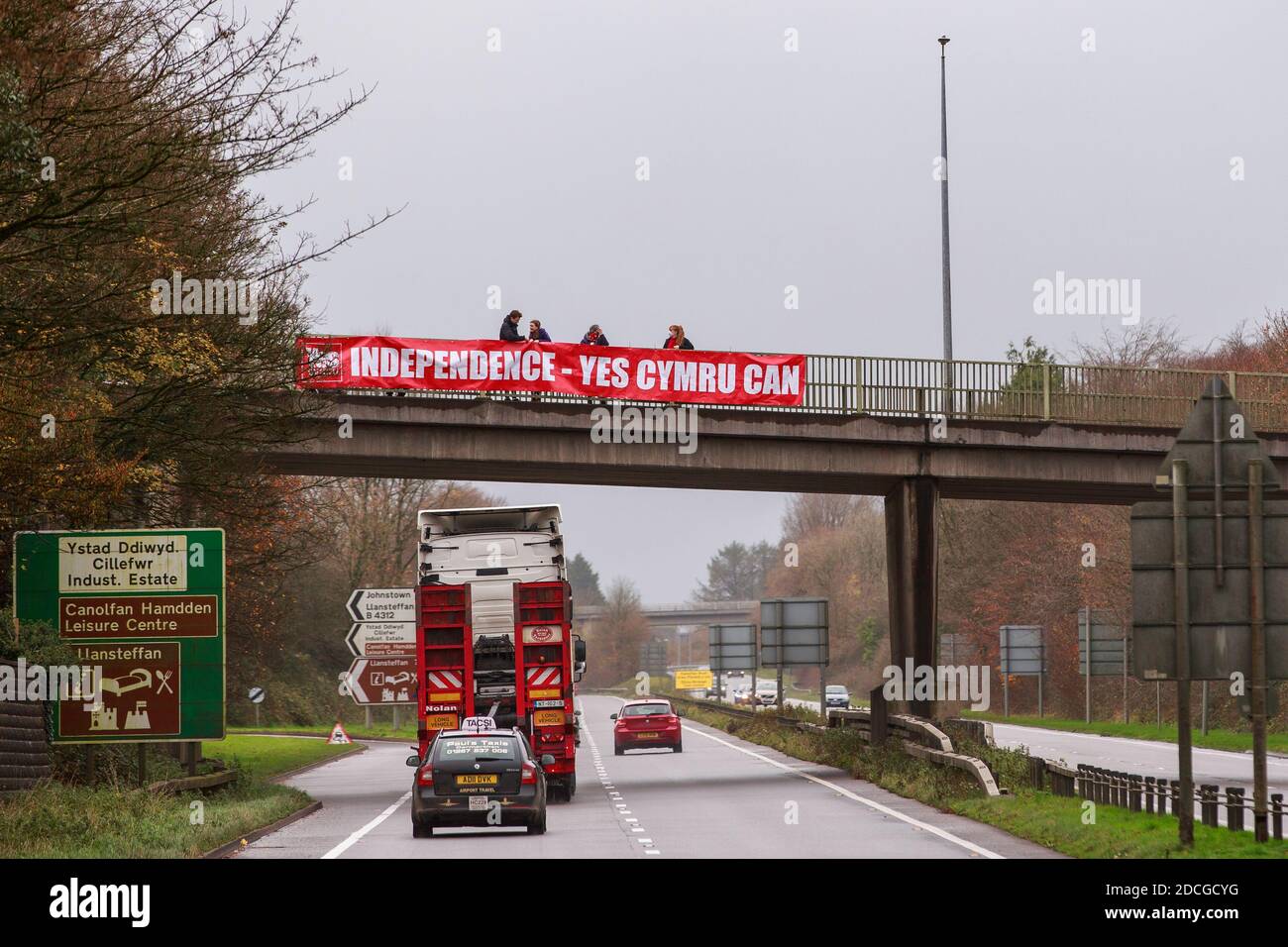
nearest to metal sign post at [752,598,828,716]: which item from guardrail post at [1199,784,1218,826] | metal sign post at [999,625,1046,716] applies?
metal sign post at [999,625,1046,716]

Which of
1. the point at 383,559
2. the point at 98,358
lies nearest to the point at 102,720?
the point at 98,358

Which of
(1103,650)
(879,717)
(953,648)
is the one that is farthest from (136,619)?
(953,648)

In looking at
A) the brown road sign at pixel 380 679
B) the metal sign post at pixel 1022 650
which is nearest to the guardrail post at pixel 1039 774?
the brown road sign at pixel 380 679

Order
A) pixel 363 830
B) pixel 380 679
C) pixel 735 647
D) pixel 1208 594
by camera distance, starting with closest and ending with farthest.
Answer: pixel 1208 594
pixel 363 830
pixel 380 679
pixel 735 647

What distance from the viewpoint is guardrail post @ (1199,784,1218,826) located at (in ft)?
64.6

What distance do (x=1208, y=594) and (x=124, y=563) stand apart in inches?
605

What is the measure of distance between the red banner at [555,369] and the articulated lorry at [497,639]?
674 centimetres

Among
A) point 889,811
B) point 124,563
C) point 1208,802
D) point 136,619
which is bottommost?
point 889,811

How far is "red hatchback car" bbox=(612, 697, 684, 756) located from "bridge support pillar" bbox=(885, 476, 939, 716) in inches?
552

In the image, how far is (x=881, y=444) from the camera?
3962 centimetres

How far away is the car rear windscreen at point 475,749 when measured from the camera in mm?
23328

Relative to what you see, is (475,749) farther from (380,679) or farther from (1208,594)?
(380,679)

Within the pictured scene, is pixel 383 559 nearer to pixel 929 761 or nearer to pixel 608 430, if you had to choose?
pixel 608 430

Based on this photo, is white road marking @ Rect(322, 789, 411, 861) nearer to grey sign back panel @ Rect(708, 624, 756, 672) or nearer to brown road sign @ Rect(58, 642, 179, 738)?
brown road sign @ Rect(58, 642, 179, 738)
